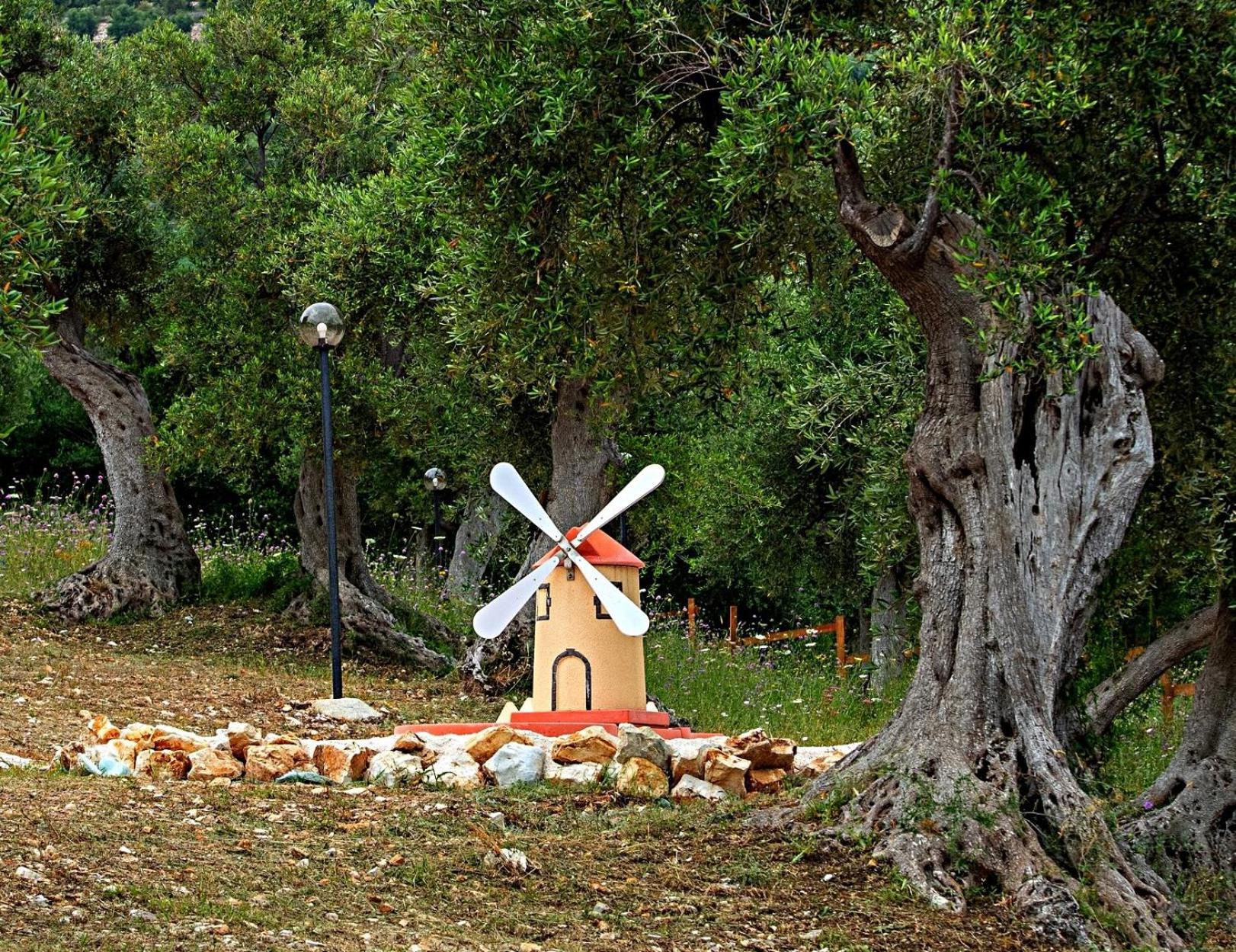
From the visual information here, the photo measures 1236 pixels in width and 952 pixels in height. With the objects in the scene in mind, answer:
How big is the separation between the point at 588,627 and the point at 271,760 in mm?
4341

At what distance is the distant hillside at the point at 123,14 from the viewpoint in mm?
42562

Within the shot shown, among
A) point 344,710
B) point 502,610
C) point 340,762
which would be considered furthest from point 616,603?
point 344,710

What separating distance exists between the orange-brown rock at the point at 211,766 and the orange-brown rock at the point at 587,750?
2.83m

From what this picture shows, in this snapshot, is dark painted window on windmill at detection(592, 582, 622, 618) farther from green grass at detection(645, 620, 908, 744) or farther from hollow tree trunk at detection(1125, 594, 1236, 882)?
hollow tree trunk at detection(1125, 594, 1236, 882)

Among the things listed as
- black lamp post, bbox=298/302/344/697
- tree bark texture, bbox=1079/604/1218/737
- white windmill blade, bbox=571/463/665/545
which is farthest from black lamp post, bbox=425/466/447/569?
tree bark texture, bbox=1079/604/1218/737

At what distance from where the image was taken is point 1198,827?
37.5ft

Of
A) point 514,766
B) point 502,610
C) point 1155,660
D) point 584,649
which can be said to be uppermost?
point 502,610

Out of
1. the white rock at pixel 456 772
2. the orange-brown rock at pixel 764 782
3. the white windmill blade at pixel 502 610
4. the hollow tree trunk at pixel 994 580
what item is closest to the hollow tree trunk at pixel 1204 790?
the hollow tree trunk at pixel 994 580

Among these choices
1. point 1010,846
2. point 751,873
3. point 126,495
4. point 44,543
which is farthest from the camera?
point 44,543

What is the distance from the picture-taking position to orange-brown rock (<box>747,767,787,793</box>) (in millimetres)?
12336

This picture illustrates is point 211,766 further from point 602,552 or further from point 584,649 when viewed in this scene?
point 602,552

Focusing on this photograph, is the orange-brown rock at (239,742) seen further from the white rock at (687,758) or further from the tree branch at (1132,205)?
the tree branch at (1132,205)

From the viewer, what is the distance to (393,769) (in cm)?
1204

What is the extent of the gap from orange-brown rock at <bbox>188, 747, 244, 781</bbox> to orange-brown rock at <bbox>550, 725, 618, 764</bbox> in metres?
2.83
